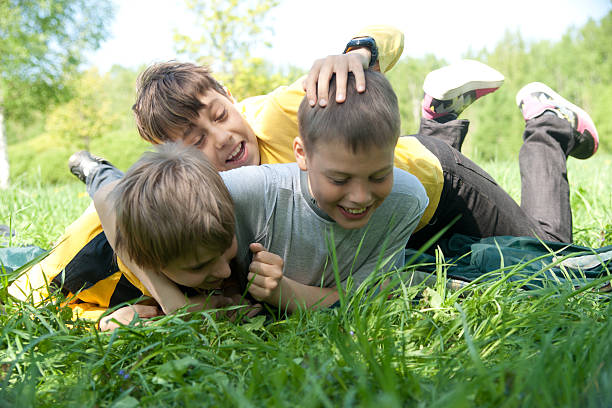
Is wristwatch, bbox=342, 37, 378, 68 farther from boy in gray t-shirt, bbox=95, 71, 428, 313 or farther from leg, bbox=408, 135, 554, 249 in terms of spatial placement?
leg, bbox=408, 135, 554, 249

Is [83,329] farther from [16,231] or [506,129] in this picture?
[506,129]

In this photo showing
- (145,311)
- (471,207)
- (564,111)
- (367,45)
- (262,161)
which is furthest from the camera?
(564,111)

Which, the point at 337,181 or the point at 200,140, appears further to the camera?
the point at 200,140

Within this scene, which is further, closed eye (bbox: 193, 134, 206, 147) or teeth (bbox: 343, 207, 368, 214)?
closed eye (bbox: 193, 134, 206, 147)

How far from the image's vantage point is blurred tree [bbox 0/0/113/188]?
13062mm

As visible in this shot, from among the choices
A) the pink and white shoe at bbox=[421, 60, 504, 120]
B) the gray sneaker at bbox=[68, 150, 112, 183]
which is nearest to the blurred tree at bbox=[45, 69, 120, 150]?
the gray sneaker at bbox=[68, 150, 112, 183]

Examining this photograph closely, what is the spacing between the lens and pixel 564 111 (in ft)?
10.7

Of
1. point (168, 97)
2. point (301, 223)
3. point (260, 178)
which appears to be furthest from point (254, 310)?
point (168, 97)

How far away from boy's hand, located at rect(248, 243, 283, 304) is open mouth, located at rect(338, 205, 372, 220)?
31cm

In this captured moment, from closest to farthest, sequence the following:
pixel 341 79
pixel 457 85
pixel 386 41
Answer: pixel 341 79, pixel 386 41, pixel 457 85

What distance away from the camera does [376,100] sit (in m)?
1.73

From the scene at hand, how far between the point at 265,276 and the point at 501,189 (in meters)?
1.85

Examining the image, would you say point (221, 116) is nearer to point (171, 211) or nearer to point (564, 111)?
point (171, 211)

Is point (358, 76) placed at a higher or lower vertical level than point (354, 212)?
higher
